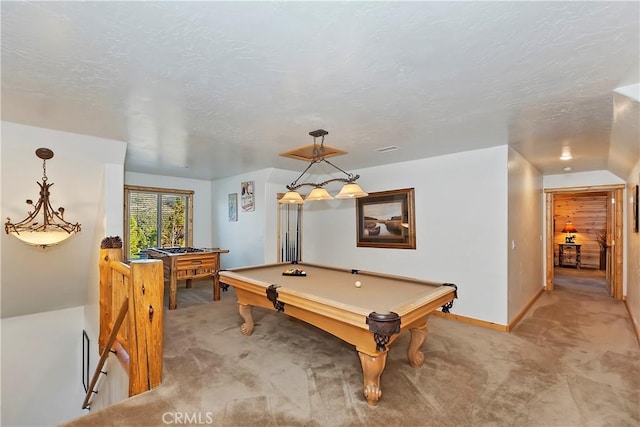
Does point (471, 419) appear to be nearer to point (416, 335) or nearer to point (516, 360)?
point (416, 335)

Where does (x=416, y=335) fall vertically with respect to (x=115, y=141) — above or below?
below

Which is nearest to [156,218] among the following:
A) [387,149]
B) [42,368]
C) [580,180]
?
[42,368]

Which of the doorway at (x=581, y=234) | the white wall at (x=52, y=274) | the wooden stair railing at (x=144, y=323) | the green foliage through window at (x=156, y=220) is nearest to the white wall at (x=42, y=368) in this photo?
the white wall at (x=52, y=274)

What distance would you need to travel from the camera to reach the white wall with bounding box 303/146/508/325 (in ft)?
12.6

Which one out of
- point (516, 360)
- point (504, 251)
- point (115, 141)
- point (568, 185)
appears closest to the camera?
point (516, 360)

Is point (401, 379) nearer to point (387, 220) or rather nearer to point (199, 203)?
point (387, 220)

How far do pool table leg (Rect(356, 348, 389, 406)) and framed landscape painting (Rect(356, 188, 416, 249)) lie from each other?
2.69 meters

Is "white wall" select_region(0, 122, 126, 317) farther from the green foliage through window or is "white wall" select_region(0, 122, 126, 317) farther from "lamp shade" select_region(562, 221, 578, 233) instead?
"lamp shade" select_region(562, 221, 578, 233)

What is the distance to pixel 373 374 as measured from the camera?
2.23 m

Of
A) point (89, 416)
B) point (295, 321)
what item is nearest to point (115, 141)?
point (89, 416)

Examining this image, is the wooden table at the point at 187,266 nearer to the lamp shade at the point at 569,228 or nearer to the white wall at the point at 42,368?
the white wall at the point at 42,368

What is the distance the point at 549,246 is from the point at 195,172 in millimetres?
7425

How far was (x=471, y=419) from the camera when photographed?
2.09 meters

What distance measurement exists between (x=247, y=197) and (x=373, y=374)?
4.55m
